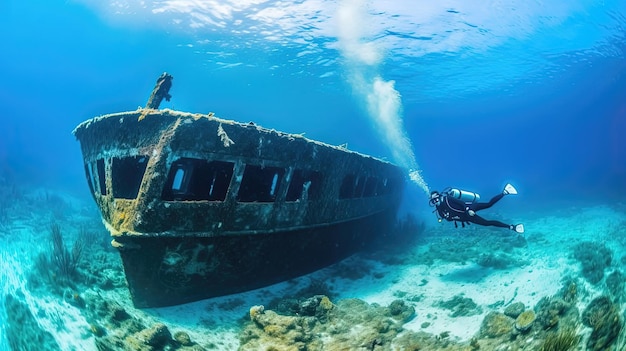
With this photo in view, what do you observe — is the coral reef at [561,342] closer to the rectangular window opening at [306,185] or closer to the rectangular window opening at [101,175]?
the rectangular window opening at [306,185]

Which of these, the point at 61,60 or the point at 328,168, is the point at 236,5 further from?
the point at 61,60

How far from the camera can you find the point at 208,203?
5691mm

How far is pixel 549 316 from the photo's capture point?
488cm

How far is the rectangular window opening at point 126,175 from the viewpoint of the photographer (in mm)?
6422

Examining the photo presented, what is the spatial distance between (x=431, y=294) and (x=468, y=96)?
3658 cm

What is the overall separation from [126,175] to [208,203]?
115 inches

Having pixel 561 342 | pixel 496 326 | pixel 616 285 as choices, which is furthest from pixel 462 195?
pixel 561 342

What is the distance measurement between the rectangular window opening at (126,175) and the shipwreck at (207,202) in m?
0.02

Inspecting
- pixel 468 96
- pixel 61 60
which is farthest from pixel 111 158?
pixel 61 60

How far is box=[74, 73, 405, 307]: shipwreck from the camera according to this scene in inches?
206

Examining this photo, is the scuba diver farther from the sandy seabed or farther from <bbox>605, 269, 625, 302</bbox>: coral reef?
<bbox>605, 269, 625, 302</bbox>: coral reef

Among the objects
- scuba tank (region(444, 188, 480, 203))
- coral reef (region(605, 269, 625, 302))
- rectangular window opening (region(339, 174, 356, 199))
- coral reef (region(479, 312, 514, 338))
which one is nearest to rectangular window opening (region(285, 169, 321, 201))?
rectangular window opening (region(339, 174, 356, 199))

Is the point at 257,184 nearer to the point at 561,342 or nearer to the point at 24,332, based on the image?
the point at 24,332

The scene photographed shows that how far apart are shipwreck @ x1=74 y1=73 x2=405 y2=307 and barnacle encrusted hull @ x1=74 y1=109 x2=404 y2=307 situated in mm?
19
